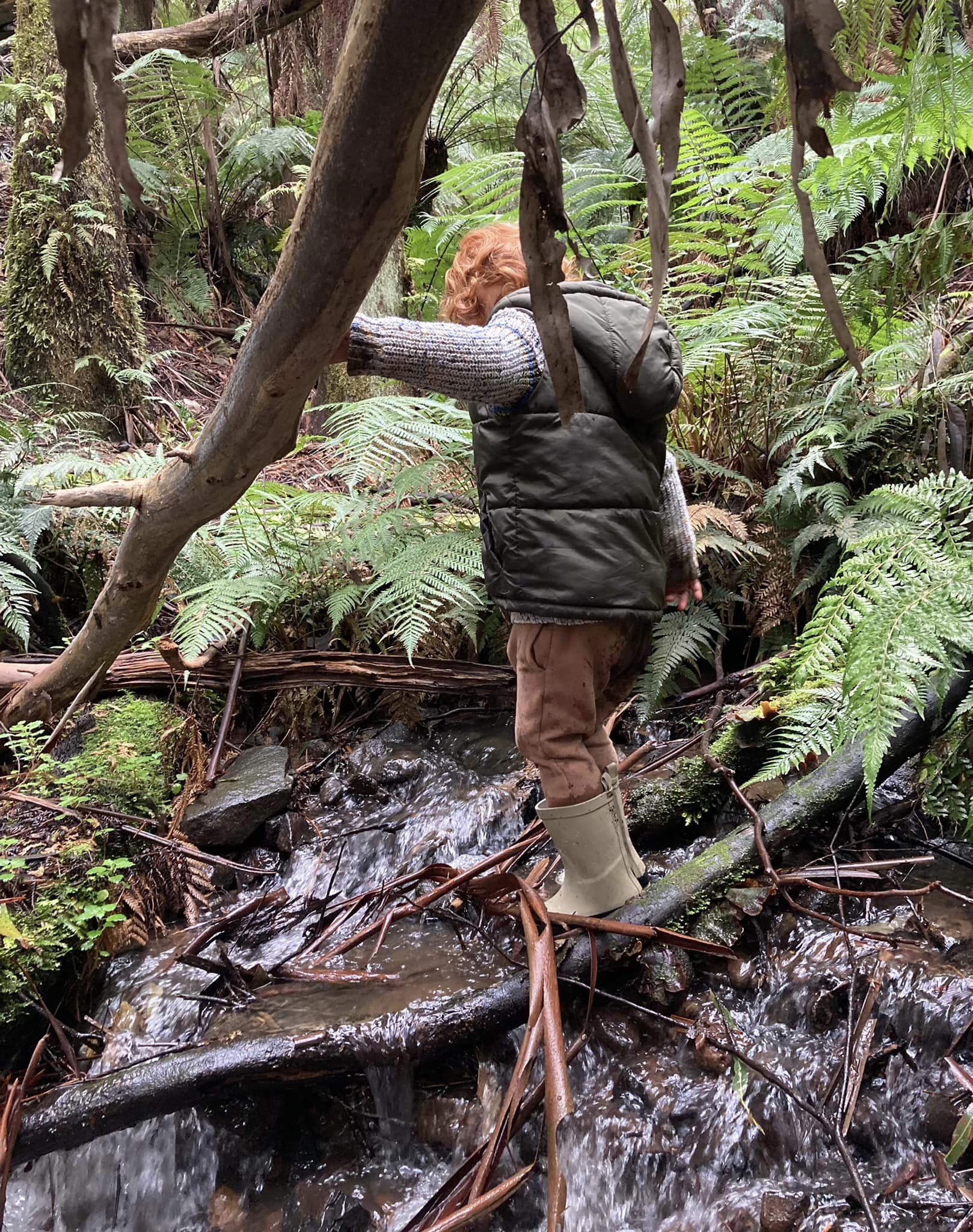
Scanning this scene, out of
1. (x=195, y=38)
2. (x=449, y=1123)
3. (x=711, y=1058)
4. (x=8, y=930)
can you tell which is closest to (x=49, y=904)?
(x=8, y=930)

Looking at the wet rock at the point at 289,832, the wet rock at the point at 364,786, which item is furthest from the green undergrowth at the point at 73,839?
the wet rock at the point at 364,786

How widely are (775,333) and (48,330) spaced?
13.1ft

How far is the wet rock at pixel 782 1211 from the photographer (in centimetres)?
161

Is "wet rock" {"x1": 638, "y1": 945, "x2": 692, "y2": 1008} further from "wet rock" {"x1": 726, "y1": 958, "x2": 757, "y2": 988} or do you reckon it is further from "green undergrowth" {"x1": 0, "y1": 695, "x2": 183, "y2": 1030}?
"green undergrowth" {"x1": 0, "y1": 695, "x2": 183, "y2": 1030}

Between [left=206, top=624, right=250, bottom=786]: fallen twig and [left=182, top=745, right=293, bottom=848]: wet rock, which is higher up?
[left=206, top=624, right=250, bottom=786]: fallen twig

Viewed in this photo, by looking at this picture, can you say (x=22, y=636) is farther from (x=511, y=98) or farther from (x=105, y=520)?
(x=511, y=98)

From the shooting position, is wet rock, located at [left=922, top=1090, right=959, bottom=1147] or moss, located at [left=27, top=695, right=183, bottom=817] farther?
moss, located at [left=27, top=695, right=183, bottom=817]

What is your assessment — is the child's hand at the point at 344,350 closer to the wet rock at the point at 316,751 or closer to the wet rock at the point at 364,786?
the wet rock at the point at 364,786

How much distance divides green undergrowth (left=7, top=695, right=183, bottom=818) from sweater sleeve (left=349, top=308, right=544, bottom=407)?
1.89 meters

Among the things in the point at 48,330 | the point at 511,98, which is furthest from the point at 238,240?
the point at 48,330

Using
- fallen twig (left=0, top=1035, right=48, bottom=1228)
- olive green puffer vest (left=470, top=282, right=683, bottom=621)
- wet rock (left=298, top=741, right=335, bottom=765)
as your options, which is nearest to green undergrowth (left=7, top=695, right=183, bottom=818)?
wet rock (left=298, top=741, right=335, bottom=765)

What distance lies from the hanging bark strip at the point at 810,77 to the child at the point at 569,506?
3.57 ft

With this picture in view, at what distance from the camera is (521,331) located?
1699mm

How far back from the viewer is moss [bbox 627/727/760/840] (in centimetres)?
264
